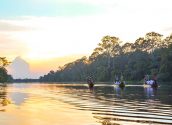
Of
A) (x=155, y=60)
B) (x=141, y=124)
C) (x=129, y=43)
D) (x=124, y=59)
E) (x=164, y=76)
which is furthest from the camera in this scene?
(x=129, y=43)

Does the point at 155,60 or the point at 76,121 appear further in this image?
the point at 155,60

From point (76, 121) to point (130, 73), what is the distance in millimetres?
127476

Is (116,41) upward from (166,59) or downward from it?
upward

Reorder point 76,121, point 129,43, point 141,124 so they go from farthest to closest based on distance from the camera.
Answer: point 129,43 → point 76,121 → point 141,124

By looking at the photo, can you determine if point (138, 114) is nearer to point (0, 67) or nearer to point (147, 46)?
point (0, 67)

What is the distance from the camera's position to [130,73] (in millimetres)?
150750

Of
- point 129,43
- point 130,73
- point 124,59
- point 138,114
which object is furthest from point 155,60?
point 138,114

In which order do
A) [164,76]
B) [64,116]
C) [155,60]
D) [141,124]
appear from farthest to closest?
[155,60], [164,76], [64,116], [141,124]

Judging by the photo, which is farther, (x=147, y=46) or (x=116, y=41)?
(x=116, y=41)

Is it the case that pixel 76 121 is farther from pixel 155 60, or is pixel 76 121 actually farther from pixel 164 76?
pixel 155 60

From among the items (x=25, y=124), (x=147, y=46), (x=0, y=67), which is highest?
(x=147, y=46)

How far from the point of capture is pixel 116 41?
642 ft

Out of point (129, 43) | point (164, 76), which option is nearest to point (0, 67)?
point (164, 76)

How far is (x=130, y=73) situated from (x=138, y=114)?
123450mm
